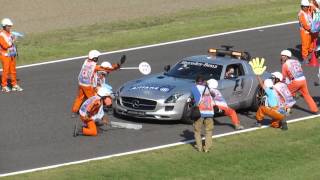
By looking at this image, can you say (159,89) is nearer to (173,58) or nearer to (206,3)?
(173,58)

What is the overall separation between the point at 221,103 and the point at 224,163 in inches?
98.4

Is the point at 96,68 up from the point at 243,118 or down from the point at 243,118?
up

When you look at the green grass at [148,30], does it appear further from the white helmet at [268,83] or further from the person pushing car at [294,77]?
the white helmet at [268,83]

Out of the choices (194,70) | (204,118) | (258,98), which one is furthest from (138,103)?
(258,98)

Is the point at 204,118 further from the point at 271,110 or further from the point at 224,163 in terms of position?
the point at 271,110

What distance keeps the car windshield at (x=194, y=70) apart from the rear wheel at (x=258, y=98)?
115cm

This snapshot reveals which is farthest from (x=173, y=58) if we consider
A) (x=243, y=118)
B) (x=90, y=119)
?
(x=90, y=119)

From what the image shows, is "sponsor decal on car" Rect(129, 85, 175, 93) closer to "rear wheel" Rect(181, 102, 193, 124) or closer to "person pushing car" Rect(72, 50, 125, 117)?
"rear wheel" Rect(181, 102, 193, 124)

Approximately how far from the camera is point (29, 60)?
29.1m

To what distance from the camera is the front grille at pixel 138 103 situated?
822 inches

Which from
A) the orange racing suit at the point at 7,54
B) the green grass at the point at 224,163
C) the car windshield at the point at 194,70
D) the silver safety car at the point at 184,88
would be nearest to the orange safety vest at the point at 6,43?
the orange racing suit at the point at 7,54

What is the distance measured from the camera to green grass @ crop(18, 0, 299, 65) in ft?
100

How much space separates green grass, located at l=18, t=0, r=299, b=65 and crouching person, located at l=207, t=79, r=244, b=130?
1001 centimetres

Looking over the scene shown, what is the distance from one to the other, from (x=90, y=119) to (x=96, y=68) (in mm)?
2178
